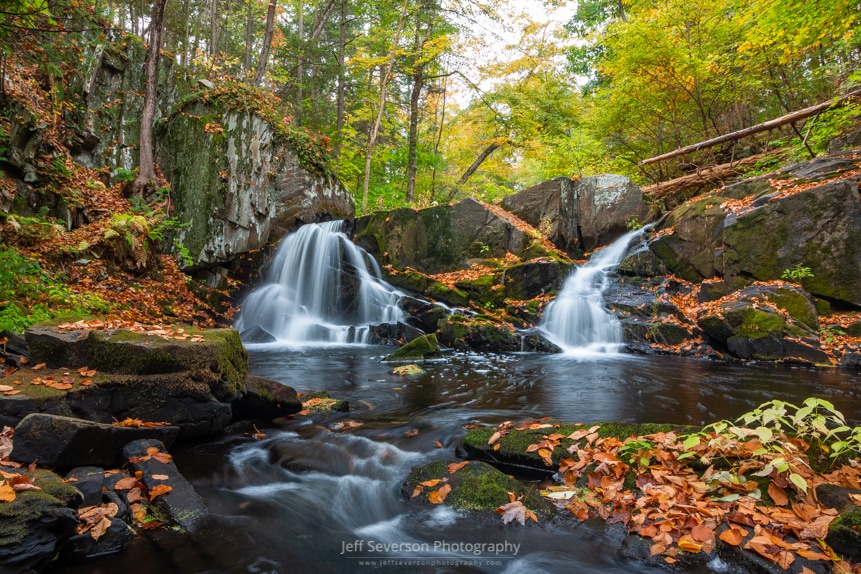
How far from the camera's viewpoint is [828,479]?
2.70 m

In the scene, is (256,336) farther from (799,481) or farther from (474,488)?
(799,481)

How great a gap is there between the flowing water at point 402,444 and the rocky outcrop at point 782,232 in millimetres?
2755

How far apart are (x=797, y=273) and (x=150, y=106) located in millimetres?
16109

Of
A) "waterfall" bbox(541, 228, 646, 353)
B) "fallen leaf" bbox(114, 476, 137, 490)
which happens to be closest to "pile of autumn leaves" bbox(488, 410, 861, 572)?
"fallen leaf" bbox(114, 476, 137, 490)

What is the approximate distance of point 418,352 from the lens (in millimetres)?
9492

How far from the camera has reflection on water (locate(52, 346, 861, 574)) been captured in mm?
2730

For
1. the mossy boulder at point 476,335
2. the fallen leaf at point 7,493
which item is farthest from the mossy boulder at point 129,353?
the mossy boulder at point 476,335

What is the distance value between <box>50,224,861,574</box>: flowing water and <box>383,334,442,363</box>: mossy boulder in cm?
33

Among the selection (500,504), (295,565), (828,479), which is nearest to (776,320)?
(828,479)

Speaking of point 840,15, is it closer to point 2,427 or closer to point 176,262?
point 2,427

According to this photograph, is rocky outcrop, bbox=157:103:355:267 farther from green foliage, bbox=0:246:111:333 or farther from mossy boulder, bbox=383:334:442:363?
mossy boulder, bbox=383:334:442:363

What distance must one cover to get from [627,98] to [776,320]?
840 centimetres

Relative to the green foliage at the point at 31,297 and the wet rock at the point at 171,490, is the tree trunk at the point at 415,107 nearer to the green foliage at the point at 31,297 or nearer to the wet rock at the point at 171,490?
the green foliage at the point at 31,297

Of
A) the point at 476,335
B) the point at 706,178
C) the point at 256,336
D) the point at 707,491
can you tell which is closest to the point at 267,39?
the point at 256,336
